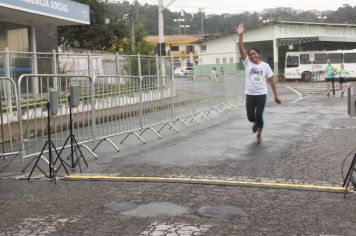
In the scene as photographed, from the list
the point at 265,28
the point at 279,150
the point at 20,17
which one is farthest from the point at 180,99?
the point at 265,28

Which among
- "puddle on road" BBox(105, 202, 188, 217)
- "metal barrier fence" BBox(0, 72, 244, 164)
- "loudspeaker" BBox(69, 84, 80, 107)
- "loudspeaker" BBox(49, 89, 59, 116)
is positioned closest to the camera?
"puddle on road" BBox(105, 202, 188, 217)

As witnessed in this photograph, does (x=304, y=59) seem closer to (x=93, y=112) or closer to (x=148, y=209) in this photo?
(x=93, y=112)

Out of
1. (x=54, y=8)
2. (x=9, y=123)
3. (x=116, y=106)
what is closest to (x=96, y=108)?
(x=116, y=106)

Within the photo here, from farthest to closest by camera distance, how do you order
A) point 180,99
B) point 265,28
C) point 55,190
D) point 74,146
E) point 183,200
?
point 265,28
point 180,99
point 74,146
point 55,190
point 183,200

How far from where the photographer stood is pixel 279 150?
9328 mm

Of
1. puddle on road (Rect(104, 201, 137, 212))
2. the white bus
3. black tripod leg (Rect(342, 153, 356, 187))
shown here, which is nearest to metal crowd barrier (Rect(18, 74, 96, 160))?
puddle on road (Rect(104, 201, 137, 212))

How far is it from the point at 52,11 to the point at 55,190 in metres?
14.0

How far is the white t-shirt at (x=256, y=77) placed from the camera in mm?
10406

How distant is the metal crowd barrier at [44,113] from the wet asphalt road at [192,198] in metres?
0.68

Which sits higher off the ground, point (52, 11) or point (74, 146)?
point (52, 11)

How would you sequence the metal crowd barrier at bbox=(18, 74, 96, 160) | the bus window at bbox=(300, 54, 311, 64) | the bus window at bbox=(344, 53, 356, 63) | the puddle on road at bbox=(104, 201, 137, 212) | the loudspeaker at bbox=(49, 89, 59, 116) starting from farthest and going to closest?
the bus window at bbox=(300, 54, 311, 64)
the bus window at bbox=(344, 53, 356, 63)
the metal crowd barrier at bbox=(18, 74, 96, 160)
the loudspeaker at bbox=(49, 89, 59, 116)
the puddle on road at bbox=(104, 201, 137, 212)

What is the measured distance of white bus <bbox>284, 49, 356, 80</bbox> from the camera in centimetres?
5038

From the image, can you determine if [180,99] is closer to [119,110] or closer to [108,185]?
[119,110]

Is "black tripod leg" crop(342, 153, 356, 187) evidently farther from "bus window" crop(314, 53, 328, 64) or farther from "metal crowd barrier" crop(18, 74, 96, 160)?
"bus window" crop(314, 53, 328, 64)
